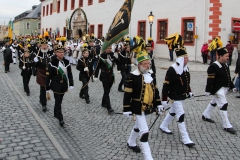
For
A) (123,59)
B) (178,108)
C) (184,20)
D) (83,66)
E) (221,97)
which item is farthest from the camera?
(184,20)

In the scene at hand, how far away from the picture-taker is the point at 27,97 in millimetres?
10461

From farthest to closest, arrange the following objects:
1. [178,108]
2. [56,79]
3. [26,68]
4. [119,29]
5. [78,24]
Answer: [78,24]
[26,68]
[56,79]
[119,29]
[178,108]

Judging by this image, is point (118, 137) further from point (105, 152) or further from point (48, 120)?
point (48, 120)

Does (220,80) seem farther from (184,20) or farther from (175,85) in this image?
(184,20)

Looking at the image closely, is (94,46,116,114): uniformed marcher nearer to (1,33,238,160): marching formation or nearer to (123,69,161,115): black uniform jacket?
(1,33,238,160): marching formation

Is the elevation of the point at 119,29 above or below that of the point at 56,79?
above

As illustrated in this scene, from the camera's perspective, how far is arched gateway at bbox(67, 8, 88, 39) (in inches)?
1505

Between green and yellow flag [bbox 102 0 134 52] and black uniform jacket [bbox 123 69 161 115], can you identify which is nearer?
black uniform jacket [bbox 123 69 161 115]

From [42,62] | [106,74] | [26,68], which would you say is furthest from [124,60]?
[26,68]

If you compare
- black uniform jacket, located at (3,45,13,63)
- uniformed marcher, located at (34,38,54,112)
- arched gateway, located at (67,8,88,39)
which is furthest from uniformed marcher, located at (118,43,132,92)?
arched gateway, located at (67,8,88,39)

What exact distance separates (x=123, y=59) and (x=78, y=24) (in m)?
29.5

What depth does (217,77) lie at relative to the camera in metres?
7.12

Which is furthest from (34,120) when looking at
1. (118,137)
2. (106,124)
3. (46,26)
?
(46,26)

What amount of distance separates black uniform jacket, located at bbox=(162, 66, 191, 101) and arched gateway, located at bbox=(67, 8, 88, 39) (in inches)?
1282
